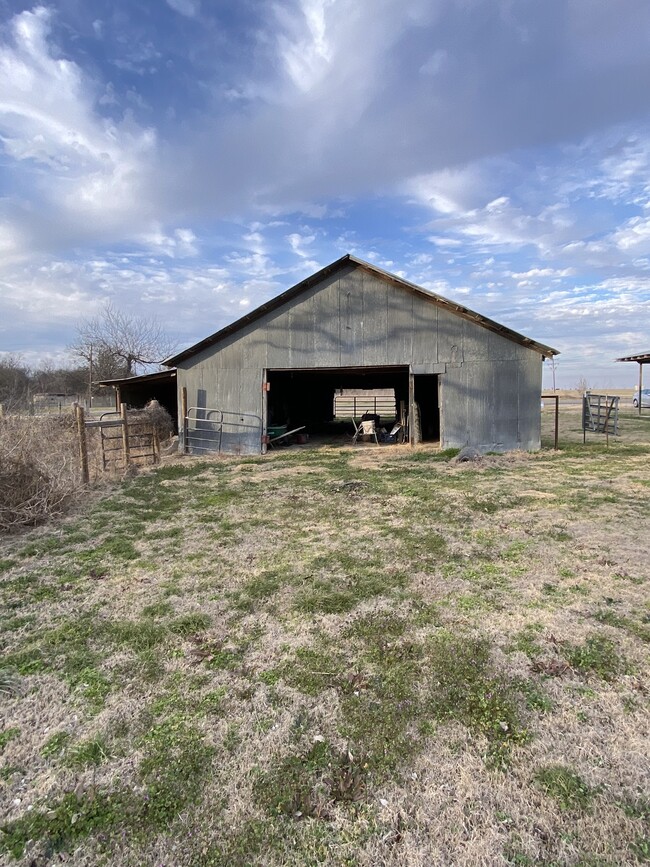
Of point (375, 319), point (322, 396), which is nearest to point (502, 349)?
point (375, 319)

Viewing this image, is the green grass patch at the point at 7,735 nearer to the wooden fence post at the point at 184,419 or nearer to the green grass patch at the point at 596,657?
the green grass patch at the point at 596,657

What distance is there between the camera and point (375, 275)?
12.8 m

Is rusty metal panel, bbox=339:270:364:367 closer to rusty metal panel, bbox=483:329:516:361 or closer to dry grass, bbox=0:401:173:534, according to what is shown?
rusty metal panel, bbox=483:329:516:361

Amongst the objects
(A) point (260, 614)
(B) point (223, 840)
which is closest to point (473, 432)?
(A) point (260, 614)

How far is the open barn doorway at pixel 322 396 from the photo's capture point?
15.3 metres

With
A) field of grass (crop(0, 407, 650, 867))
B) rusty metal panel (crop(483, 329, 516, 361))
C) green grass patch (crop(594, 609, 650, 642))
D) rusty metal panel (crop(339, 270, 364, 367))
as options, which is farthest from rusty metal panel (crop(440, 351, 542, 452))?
green grass patch (crop(594, 609, 650, 642))

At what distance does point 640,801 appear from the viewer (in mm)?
2041

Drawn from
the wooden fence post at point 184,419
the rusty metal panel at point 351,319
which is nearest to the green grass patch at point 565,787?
the rusty metal panel at point 351,319

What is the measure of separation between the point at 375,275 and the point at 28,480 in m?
9.93

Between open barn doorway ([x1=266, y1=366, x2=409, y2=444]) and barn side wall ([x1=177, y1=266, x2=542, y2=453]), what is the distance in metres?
0.61

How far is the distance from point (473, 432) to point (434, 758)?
11101 mm

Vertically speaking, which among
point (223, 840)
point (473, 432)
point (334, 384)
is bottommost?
point (223, 840)

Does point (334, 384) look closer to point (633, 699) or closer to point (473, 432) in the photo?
point (473, 432)

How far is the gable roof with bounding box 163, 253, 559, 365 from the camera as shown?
39.9 feet
